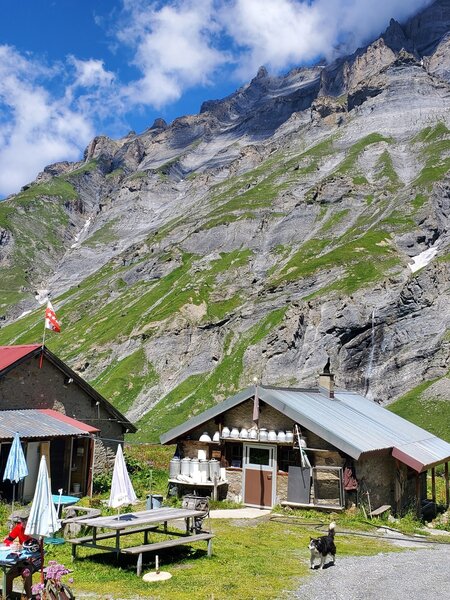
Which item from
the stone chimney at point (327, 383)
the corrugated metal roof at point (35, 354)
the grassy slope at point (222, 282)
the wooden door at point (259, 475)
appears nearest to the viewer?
the wooden door at point (259, 475)

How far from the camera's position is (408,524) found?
1120 inches

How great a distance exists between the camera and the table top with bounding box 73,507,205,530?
1650 centimetres

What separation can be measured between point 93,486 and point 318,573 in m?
20.0

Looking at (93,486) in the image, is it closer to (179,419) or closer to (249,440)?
(249,440)

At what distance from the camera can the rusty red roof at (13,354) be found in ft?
109

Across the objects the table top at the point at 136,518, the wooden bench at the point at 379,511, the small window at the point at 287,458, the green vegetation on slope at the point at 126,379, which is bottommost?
the wooden bench at the point at 379,511

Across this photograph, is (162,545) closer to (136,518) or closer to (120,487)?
(136,518)

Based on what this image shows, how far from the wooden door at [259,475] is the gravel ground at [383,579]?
960 centimetres

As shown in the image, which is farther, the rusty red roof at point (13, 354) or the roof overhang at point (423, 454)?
the rusty red roof at point (13, 354)

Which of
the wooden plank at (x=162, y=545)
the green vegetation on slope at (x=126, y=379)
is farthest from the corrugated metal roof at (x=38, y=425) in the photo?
the green vegetation on slope at (x=126, y=379)

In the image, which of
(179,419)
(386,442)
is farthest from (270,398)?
(179,419)

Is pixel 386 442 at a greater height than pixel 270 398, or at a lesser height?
lesser

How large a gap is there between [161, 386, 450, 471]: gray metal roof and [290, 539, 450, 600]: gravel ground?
7.01 m

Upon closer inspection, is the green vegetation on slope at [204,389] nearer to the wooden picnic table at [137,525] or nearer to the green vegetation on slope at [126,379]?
the green vegetation on slope at [126,379]
